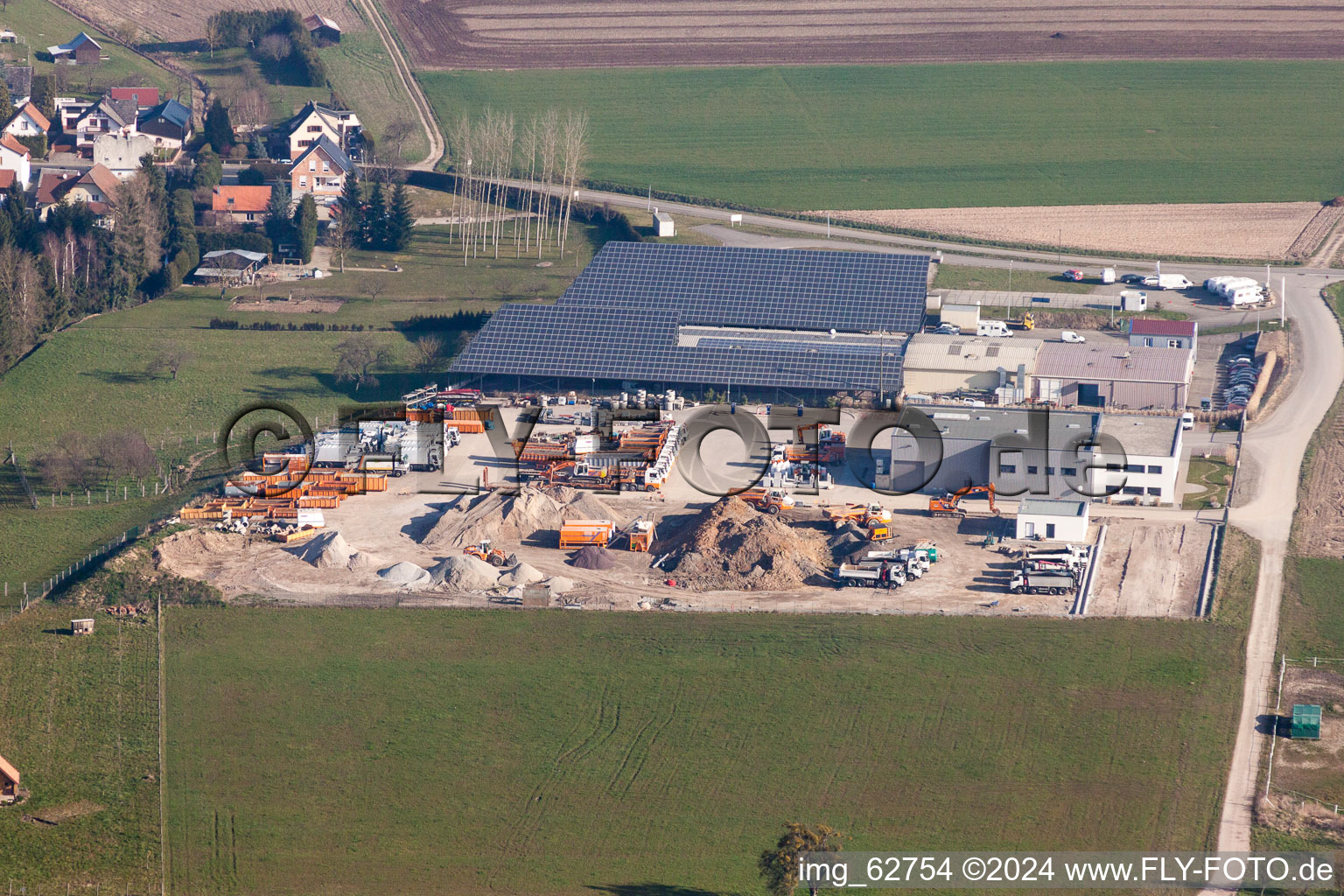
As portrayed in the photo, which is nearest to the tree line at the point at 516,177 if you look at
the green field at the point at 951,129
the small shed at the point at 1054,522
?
the green field at the point at 951,129

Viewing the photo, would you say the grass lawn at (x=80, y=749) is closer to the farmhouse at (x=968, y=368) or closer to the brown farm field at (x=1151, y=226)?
the farmhouse at (x=968, y=368)

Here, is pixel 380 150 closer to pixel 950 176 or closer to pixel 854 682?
pixel 950 176

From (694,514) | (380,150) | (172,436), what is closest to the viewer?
(694,514)

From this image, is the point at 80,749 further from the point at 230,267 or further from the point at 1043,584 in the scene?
the point at 230,267

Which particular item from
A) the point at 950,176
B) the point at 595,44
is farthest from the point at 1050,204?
the point at 595,44

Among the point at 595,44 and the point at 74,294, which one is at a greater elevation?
the point at 595,44

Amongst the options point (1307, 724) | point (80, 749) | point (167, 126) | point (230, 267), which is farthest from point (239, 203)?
point (1307, 724)
